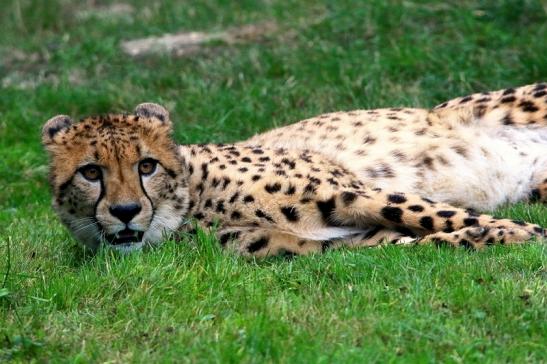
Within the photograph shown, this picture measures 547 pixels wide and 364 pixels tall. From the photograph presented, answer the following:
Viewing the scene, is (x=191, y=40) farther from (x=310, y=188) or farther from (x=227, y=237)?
(x=227, y=237)

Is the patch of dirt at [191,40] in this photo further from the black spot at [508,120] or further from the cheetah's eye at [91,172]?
the cheetah's eye at [91,172]

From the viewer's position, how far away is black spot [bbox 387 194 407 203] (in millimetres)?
5605

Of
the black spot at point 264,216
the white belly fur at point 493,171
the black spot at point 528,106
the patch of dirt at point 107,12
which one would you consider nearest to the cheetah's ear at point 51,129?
the black spot at point 264,216

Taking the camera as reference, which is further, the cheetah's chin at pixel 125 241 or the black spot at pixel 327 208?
the black spot at pixel 327 208

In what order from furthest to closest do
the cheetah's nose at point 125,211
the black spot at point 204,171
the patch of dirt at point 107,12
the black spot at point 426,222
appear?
the patch of dirt at point 107,12
the black spot at point 204,171
the black spot at point 426,222
the cheetah's nose at point 125,211

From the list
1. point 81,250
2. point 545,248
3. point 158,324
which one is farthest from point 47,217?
point 545,248

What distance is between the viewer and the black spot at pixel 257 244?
5.44 m

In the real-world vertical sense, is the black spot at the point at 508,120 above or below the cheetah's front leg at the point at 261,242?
above

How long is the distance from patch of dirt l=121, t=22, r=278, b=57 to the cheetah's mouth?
15.3 ft

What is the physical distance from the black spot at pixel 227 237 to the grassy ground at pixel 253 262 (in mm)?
225

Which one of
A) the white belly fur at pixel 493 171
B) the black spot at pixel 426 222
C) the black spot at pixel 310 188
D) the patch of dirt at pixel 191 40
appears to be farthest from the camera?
the patch of dirt at pixel 191 40

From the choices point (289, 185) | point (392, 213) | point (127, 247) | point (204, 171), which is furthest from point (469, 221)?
point (127, 247)

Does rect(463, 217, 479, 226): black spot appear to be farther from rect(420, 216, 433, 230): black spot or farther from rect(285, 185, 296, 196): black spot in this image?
rect(285, 185, 296, 196): black spot

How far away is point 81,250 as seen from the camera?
223 inches
